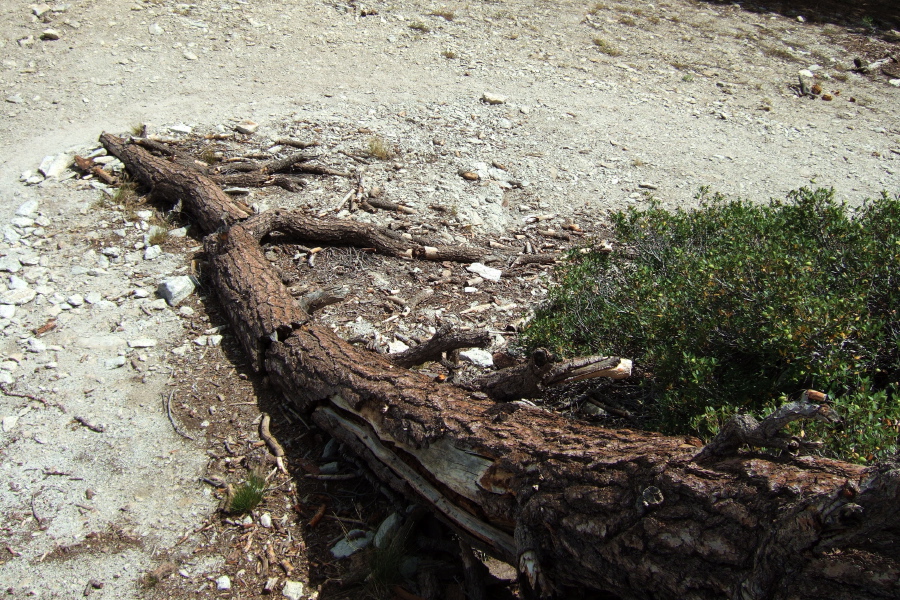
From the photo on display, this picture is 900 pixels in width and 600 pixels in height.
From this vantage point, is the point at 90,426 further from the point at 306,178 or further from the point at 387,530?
the point at 306,178

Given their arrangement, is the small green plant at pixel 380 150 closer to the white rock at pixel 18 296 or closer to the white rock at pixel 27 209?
the white rock at pixel 27 209

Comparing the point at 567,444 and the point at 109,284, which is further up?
the point at 567,444

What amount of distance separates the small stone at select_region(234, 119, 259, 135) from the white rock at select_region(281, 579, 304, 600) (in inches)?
206

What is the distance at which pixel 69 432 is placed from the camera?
12.7ft

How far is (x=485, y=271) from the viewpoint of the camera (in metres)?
5.48

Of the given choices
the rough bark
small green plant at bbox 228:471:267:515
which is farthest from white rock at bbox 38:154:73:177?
small green plant at bbox 228:471:267:515

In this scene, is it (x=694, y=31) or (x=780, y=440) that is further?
(x=694, y=31)

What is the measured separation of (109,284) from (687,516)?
14.4ft

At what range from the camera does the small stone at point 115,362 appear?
437 centimetres

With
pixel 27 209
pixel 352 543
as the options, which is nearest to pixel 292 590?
pixel 352 543

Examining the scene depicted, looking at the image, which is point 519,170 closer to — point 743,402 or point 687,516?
point 743,402

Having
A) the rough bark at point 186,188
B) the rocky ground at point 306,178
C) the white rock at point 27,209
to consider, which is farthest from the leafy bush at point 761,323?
the white rock at point 27,209

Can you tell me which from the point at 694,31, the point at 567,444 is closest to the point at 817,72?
the point at 694,31

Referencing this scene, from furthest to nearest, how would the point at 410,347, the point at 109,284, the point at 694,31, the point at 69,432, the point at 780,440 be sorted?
the point at 694,31 → the point at 109,284 → the point at 410,347 → the point at 69,432 → the point at 780,440
